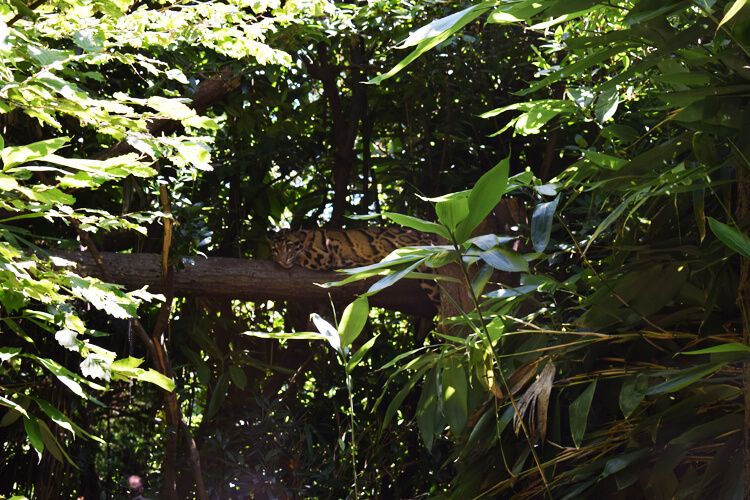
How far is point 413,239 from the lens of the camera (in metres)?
2.78

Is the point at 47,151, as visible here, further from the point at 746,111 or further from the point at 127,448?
the point at 127,448

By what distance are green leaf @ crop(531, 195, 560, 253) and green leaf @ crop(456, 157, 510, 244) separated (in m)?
0.22

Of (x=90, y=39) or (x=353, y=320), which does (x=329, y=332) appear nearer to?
(x=353, y=320)

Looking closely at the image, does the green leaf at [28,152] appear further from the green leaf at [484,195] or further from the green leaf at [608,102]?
the green leaf at [608,102]

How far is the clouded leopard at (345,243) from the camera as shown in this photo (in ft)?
8.30

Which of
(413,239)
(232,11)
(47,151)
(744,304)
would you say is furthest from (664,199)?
(413,239)

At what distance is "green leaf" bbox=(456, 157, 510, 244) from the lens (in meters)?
0.68

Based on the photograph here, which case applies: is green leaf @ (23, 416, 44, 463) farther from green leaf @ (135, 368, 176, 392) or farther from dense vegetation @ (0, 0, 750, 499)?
green leaf @ (135, 368, 176, 392)

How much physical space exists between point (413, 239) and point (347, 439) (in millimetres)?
841

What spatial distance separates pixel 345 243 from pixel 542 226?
6.03 ft

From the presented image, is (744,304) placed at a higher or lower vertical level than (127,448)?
higher

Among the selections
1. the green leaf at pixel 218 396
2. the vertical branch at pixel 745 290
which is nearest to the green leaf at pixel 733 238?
the vertical branch at pixel 745 290

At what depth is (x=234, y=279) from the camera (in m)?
2.18

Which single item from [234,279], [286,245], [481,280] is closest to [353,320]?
[481,280]
